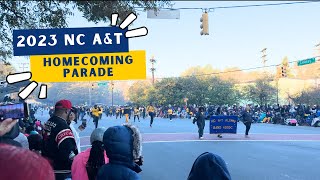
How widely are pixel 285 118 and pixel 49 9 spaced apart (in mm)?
25415

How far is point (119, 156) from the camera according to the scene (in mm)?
2984

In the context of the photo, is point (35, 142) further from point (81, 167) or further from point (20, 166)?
point (20, 166)

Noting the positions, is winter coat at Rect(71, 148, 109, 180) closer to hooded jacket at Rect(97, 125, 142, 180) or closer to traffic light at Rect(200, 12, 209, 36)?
hooded jacket at Rect(97, 125, 142, 180)

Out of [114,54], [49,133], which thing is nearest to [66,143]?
[49,133]

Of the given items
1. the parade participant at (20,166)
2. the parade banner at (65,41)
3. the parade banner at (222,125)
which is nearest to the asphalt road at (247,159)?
the parade banner at (222,125)

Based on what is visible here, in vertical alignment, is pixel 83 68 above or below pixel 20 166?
above

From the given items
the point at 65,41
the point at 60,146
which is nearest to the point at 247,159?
the point at 65,41

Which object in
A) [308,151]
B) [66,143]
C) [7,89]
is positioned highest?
[7,89]

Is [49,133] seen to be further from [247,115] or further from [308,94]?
[308,94]

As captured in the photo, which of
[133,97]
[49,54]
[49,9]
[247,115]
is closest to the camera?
[49,54]

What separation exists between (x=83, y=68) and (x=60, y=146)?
2432 millimetres

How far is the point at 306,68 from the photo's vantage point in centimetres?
8562

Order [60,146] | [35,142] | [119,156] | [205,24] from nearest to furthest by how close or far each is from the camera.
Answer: [119,156] → [60,146] → [35,142] → [205,24]

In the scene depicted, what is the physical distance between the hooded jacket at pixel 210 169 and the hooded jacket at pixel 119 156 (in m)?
0.72
